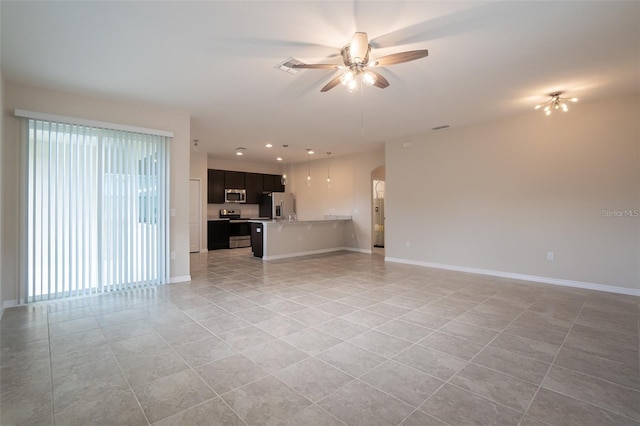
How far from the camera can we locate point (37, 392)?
6.23ft

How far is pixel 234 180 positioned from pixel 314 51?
22.5 ft

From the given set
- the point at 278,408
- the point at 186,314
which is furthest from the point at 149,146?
the point at 278,408

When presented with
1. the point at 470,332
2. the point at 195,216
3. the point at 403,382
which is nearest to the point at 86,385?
the point at 403,382

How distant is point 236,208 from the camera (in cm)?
966

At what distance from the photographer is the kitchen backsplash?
912cm

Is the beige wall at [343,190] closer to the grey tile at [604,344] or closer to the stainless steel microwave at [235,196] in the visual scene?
the stainless steel microwave at [235,196]

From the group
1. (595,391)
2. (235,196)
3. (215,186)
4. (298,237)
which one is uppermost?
(215,186)

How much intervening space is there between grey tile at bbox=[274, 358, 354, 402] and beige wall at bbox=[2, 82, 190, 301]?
132 inches

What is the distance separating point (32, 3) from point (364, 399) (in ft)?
12.2

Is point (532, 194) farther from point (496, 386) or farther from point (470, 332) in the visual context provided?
point (496, 386)

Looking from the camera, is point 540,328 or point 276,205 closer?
point 540,328

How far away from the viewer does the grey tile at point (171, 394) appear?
5.67 feet

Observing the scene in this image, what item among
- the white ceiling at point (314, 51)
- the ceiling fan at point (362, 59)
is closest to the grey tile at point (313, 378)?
the ceiling fan at point (362, 59)

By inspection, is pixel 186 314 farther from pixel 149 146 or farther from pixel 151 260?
pixel 149 146
